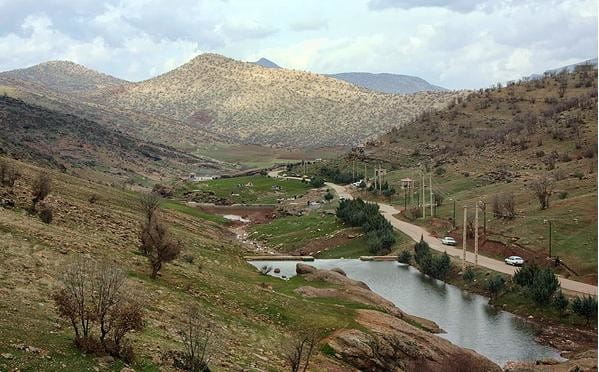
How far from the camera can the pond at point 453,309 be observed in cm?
4206

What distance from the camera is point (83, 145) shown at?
508ft

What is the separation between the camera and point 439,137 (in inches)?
6260

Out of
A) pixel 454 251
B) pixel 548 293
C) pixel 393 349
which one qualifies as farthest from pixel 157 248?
pixel 454 251

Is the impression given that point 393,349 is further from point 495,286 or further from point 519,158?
point 519,158

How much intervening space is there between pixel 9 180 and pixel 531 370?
41201 millimetres

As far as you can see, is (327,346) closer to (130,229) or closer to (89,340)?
(89,340)

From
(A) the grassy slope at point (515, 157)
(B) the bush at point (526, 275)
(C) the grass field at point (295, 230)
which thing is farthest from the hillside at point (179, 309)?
(C) the grass field at point (295, 230)

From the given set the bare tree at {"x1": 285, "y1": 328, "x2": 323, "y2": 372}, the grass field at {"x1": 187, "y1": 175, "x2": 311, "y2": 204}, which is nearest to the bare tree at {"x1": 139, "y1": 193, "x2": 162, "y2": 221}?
the bare tree at {"x1": 285, "y1": 328, "x2": 323, "y2": 372}

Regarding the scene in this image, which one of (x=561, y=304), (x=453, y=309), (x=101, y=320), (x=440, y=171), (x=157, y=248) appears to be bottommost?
(x=453, y=309)

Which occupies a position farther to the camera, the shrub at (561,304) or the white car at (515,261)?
the white car at (515,261)

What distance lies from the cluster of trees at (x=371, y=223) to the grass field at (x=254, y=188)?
1334 inches

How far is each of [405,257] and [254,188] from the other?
7232 cm

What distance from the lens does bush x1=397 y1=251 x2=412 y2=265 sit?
70.4 m

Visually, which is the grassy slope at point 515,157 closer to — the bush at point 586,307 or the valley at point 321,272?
the valley at point 321,272
